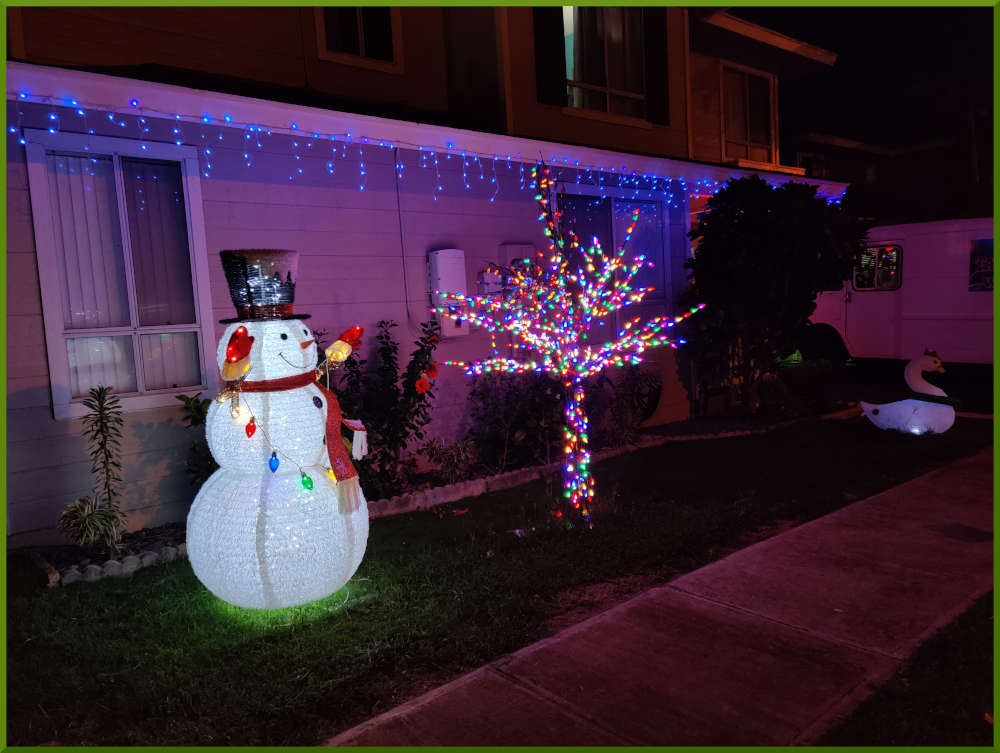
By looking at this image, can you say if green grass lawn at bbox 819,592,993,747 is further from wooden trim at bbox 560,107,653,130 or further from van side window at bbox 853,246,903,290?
van side window at bbox 853,246,903,290

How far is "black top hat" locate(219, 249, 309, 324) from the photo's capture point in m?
3.65

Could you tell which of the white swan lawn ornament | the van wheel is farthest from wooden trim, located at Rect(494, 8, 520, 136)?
the van wheel

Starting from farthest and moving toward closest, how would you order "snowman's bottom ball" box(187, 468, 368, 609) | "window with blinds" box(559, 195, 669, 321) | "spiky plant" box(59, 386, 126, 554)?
"window with blinds" box(559, 195, 669, 321) < "spiky plant" box(59, 386, 126, 554) < "snowman's bottom ball" box(187, 468, 368, 609)

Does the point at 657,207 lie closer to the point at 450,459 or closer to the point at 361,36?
the point at 361,36

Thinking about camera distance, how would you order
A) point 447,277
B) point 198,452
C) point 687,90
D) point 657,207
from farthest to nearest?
point 687,90, point 657,207, point 447,277, point 198,452

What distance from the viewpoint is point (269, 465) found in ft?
11.9

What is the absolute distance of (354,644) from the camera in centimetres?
354

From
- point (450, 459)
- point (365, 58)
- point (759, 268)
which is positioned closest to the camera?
point (450, 459)

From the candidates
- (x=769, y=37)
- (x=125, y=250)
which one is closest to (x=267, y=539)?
(x=125, y=250)

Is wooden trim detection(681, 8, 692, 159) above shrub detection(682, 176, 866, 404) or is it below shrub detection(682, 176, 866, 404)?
above

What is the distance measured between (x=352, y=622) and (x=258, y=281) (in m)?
1.91

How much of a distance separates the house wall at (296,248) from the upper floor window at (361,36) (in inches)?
57.3

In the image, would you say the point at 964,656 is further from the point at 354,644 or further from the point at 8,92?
the point at 8,92

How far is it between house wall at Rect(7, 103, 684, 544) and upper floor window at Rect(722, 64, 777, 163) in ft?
23.8
